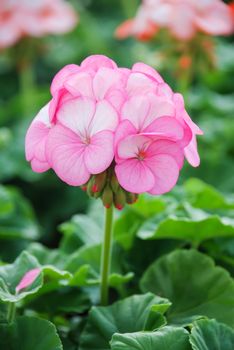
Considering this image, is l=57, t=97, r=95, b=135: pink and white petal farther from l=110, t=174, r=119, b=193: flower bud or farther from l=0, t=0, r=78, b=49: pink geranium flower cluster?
l=0, t=0, r=78, b=49: pink geranium flower cluster

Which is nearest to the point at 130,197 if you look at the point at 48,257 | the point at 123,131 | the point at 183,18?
the point at 123,131

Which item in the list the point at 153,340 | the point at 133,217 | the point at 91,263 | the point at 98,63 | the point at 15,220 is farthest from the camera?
the point at 15,220

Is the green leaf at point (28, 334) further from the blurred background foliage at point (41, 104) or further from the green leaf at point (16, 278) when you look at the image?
the blurred background foliage at point (41, 104)

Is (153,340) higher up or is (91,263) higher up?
(153,340)

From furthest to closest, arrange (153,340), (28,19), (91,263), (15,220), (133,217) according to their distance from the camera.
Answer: (28,19) < (15,220) < (133,217) < (91,263) < (153,340)

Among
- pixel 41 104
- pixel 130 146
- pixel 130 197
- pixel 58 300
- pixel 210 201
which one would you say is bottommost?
pixel 41 104

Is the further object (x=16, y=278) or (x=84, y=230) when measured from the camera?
(x=84, y=230)

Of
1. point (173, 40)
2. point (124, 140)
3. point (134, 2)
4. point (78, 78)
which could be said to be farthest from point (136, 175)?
point (134, 2)

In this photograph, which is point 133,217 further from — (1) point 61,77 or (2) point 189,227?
(1) point 61,77
